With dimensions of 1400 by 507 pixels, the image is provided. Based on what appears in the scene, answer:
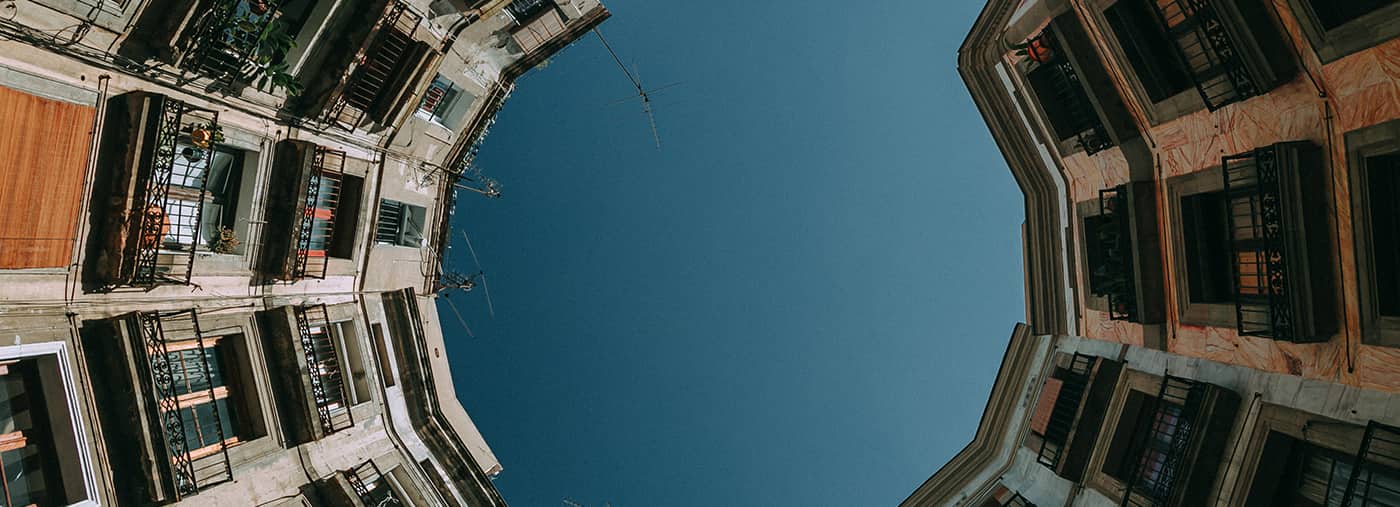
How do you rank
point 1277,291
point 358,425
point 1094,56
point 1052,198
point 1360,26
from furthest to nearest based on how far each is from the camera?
point 1052,198
point 358,425
point 1094,56
point 1277,291
point 1360,26

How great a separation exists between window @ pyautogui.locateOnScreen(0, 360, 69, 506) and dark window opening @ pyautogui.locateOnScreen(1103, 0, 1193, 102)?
2449cm

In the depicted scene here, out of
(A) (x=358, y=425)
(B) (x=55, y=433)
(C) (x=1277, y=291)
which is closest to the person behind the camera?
(B) (x=55, y=433)

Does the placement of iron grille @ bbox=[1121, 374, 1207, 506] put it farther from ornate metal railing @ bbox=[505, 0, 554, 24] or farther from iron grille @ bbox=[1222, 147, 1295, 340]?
ornate metal railing @ bbox=[505, 0, 554, 24]

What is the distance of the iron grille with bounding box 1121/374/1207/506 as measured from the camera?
49.2 feet

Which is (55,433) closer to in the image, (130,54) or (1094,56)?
(130,54)

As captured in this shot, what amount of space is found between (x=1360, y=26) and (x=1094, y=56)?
6.42 meters

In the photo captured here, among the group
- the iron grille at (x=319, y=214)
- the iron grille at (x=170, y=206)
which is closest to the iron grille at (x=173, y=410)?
the iron grille at (x=170, y=206)

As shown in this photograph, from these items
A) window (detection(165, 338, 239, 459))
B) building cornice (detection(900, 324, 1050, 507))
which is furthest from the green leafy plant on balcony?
building cornice (detection(900, 324, 1050, 507))

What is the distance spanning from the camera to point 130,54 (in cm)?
1292

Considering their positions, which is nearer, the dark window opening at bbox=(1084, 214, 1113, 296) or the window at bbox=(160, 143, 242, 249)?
the window at bbox=(160, 143, 242, 249)

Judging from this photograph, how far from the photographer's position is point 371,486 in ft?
59.6

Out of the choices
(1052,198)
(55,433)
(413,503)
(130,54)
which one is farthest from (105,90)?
(1052,198)

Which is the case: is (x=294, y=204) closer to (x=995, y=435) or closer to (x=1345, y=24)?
(x=1345, y=24)

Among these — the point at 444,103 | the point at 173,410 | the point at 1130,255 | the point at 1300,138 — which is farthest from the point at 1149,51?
the point at 173,410
